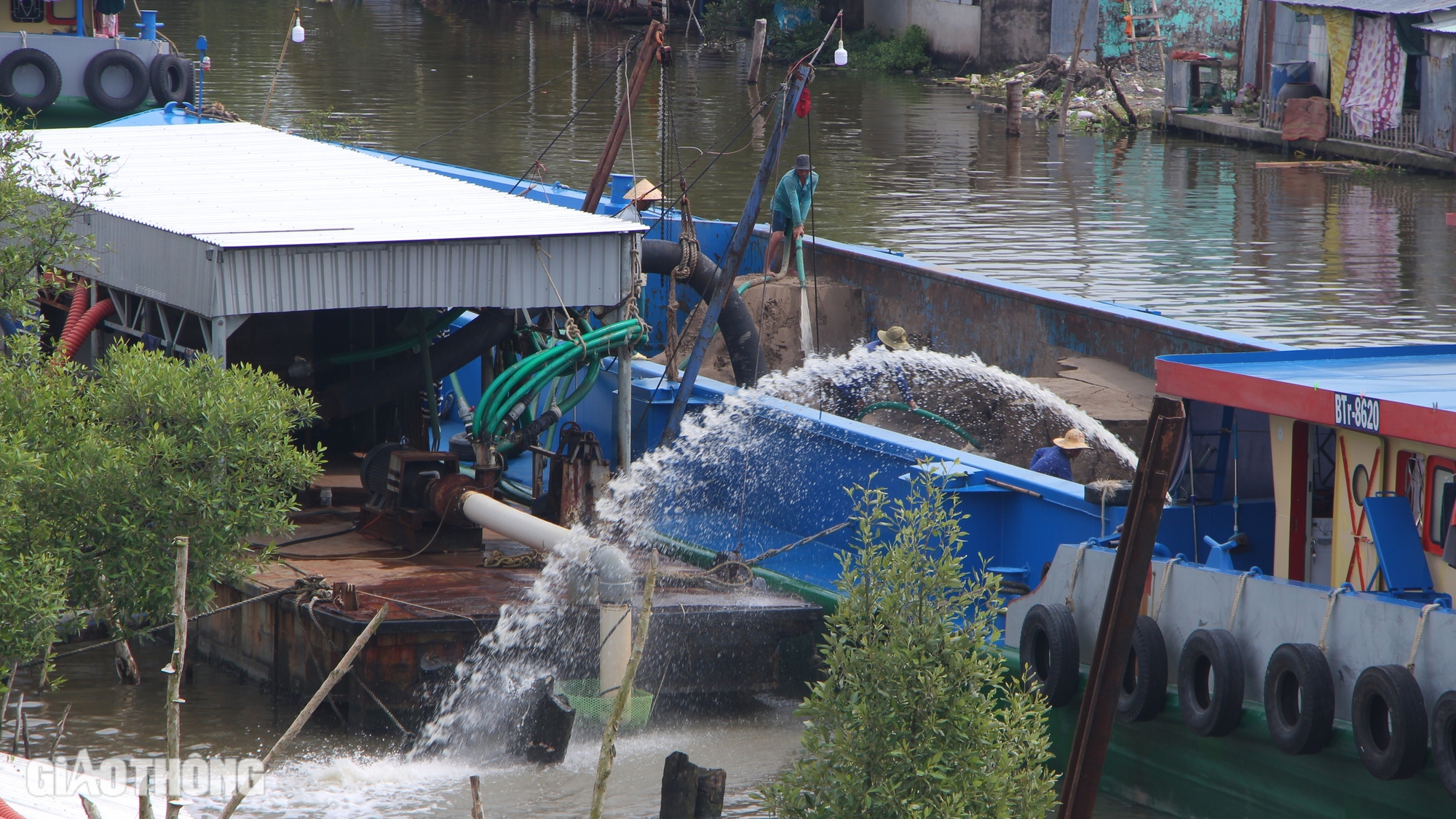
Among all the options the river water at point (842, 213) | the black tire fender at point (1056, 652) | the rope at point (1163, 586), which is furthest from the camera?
the river water at point (842, 213)

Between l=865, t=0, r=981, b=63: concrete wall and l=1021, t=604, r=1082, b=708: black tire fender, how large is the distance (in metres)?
38.2

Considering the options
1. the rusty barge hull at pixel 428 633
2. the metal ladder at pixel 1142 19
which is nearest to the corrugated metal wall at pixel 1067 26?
the metal ladder at pixel 1142 19

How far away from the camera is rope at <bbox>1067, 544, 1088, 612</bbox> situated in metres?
9.15

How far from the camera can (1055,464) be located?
1091 centimetres

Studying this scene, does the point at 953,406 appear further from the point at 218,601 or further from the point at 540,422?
the point at 218,601

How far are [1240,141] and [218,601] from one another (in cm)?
2793

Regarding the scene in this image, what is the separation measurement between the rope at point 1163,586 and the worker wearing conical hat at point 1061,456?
209 cm

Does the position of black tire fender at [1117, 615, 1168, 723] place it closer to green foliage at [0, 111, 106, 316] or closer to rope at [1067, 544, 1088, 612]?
rope at [1067, 544, 1088, 612]

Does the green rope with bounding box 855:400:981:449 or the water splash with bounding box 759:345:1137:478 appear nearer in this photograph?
the water splash with bounding box 759:345:1137:478

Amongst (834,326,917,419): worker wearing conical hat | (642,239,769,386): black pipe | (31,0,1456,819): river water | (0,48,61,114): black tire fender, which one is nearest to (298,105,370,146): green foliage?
(31,0,1456,819): river water

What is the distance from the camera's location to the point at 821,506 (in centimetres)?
1157

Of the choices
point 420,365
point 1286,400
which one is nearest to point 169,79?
point 420,365

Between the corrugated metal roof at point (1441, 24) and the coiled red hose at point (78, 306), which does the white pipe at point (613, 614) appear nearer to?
the coiled red hose at point (78, 306)

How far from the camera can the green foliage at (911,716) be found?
5.70 meters
